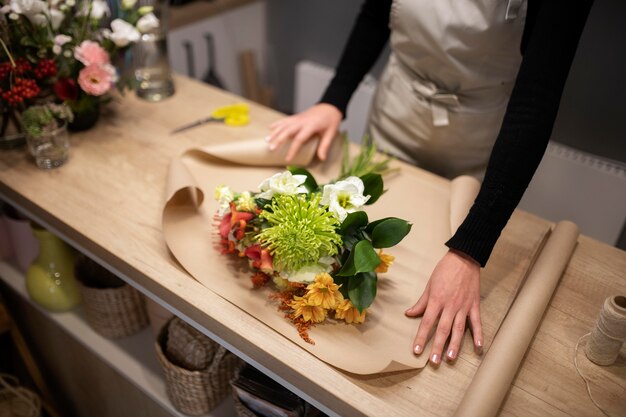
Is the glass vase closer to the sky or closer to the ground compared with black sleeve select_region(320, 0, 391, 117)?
closer to the ground

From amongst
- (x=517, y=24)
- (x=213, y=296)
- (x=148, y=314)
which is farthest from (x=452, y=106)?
(x=148, y=314)

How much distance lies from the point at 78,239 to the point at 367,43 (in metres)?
0.80

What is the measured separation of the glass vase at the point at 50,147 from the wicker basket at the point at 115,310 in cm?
28

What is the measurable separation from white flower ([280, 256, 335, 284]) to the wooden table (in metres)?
0.09

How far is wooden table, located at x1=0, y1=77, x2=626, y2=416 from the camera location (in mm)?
761

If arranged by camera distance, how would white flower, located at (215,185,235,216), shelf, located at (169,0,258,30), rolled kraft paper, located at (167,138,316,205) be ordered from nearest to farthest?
white flower, located at (215,185,235,216), rolled kraft paper, located at (167,138,316,205), shelf, located at (169,0,258,30)

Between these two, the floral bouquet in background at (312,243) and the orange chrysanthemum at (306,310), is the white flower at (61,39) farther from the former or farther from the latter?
the orange chrysanthemum at (306,310)

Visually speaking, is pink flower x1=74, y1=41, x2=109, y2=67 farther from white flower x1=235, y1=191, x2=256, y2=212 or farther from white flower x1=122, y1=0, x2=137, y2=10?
white flower x1=235, y1=191, x2=256, y2=212

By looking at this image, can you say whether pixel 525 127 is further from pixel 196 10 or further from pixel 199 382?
pixel 196 10

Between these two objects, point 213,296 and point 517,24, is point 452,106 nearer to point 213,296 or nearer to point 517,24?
point 517,24

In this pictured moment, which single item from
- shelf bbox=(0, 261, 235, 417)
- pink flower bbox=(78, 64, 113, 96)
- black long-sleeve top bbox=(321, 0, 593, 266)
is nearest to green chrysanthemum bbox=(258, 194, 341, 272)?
black long-sleeve top bbox=(321, 0, 593, 266)

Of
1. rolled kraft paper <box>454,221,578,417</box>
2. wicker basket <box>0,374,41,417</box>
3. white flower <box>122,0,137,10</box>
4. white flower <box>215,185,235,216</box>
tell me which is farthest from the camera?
wicker basket <box>0,374,41,417</box>

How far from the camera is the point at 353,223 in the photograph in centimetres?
84

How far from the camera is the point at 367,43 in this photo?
52.2 inches
